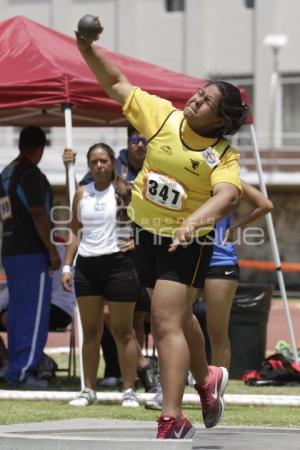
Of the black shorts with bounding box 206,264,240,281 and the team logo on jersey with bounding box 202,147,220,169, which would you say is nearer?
the team logo on jersey with bounding box 202,147,220,169

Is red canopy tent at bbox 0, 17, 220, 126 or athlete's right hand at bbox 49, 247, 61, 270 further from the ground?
red canopy tent at bbox 0, 17, 220, 126

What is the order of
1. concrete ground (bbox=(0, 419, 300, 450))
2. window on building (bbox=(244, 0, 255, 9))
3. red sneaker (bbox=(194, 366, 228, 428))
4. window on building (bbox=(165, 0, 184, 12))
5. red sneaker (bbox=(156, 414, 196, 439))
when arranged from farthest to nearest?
1. window on building (bbox=(165, 0, 184, 12))
2. window on building (bbox=(244, 0, 255, 9))
3. red sneaker (bbox=(194, 366, 228, 428))
4. red sneaker (bbox=(156, 414, 196, 439))
5. concrete ground (bbox=(0, 419, 300, 450))

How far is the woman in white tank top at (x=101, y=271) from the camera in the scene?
33.9 ft

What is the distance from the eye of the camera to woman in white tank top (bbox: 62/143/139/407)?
1034 centimetres

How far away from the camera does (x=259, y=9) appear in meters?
32.9

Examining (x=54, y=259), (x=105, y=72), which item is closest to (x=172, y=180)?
(x=105, y=72)

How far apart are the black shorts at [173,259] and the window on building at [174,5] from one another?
27261 millimetres

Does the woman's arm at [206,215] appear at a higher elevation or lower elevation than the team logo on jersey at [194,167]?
lower

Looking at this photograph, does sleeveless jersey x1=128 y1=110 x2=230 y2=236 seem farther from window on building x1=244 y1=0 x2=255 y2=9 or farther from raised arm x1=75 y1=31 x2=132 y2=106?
window on building x1=244 y1=0 x2=255 y2=9

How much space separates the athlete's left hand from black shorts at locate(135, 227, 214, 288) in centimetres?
23

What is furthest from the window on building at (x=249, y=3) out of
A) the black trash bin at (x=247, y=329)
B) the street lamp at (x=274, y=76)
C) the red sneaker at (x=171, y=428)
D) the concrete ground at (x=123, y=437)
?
the red sneaker at (x=171, y=428)

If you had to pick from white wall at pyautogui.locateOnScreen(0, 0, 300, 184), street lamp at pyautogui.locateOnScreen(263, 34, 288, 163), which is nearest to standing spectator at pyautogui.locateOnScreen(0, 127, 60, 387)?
street lamp at pyautogui.locateOnScreen(263, 34, 288, 163)

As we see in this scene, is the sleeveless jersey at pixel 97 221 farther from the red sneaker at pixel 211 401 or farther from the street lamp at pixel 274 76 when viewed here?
the street lamp at pixel 274 76

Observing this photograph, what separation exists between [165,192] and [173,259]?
38cm
